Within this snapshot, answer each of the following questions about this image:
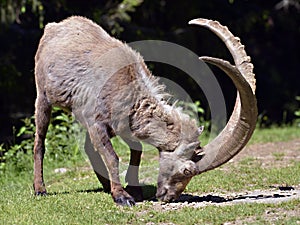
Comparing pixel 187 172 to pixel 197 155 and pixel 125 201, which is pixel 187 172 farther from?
pixel 125 201

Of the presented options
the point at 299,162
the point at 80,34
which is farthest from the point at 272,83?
the point at 80,34

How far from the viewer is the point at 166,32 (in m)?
16.3

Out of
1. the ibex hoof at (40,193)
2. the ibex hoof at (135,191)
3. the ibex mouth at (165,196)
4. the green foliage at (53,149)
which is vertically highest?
the ibex mouth at (165,196)

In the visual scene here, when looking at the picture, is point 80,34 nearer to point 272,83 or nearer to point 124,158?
point 124,158

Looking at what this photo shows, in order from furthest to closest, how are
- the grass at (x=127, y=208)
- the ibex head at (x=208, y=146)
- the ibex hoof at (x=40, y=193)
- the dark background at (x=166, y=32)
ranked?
the dark background at (x=166, y=32), the ibex hoof at (x=40, y=193), the ibex head at (x=208, y=146), the grass at (x=127, y=208)

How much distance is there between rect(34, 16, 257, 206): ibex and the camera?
7.76 m

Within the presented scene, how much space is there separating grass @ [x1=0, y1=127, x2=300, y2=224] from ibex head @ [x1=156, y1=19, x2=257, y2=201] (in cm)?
38

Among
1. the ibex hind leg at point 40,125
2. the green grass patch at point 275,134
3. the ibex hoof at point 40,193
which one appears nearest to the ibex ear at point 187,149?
the ibex hoof at point 40,193

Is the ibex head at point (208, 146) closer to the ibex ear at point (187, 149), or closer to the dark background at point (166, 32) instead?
the ibex ear at point (187, 149)

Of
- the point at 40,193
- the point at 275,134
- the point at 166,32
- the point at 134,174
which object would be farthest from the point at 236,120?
the point at 166,32

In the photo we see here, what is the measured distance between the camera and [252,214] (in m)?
7.02

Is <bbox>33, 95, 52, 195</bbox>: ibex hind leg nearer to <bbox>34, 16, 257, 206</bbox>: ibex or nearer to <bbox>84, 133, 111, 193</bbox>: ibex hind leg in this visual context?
<bbox>34, 16, 257, 206</bbox>: ibex

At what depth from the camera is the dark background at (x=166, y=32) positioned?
14547mm

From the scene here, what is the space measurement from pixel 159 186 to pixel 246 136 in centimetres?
119
